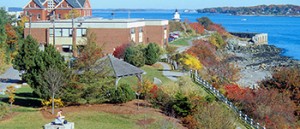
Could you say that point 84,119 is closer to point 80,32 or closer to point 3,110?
point 3,110

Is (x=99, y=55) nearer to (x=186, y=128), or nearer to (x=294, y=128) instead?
(x=186, y=128)

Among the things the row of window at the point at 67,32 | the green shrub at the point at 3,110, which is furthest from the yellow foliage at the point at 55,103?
the row of window at the point at 67,32

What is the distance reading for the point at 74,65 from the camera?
109ft

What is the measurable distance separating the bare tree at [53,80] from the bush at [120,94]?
3.65 metres

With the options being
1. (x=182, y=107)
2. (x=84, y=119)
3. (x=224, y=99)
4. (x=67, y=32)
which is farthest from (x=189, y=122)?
(x=67, y=32)

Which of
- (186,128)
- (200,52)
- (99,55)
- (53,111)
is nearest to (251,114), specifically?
(186,128)

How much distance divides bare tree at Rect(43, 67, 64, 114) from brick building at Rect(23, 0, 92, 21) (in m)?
54.8

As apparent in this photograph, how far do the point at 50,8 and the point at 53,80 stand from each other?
5781cm

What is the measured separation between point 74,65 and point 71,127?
25.0 feet

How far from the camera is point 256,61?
296ft

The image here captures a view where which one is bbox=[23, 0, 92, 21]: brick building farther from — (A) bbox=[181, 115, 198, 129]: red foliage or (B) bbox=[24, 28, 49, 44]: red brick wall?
(A) bbox=[181, 115, 198, 129]: red foliage

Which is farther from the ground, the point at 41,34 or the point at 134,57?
the point at 41,34

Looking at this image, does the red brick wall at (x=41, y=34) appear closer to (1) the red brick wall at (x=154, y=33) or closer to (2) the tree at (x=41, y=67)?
(1) the red brick wall at (x=154, y=33)

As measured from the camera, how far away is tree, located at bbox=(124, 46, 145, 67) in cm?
5038
